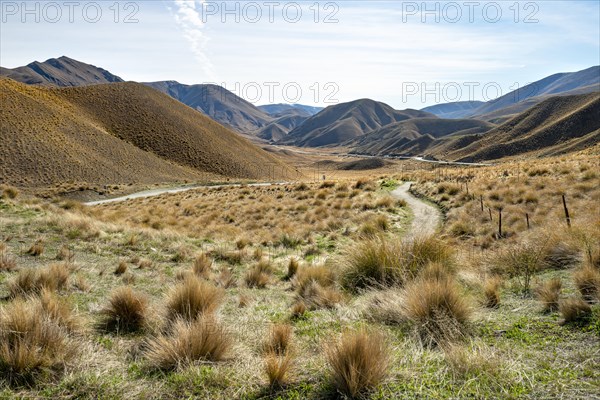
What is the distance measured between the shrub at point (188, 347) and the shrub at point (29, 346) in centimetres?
79

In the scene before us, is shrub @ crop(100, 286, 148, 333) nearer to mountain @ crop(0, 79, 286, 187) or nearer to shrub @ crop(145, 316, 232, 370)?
shrub @ crop(145, 316, 232, 370)

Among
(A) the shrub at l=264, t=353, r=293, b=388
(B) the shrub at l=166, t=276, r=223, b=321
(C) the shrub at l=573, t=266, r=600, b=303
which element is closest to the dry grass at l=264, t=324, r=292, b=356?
(A) the shrub at l=264, t=353, r=293, b=388

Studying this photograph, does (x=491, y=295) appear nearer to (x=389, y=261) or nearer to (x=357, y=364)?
(x=389, y=261)

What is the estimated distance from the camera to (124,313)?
15.8 feet

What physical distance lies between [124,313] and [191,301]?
0.81 meters

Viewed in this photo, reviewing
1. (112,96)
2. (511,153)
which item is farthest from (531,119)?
(112,96)

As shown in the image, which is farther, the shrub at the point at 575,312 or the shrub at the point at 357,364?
the shrub at the point at 575,312

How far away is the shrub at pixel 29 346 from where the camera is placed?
132 inches

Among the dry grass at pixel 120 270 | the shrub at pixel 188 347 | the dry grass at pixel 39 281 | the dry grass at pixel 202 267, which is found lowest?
the dry grass at pixel 202 267

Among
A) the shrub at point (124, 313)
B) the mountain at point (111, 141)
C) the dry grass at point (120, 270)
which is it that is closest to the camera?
the shrub at point (124, 313)

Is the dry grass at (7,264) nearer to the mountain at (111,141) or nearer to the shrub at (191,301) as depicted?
the shrub at (191,301)

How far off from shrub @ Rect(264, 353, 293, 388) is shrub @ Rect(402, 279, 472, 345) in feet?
5.37

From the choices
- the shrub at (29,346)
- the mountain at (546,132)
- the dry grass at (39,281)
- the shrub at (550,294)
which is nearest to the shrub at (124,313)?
the shrub at (29,346)

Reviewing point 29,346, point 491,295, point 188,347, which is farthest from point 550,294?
point 29,346
